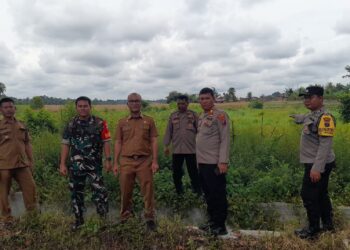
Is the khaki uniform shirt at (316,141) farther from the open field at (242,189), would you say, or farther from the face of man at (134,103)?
the face of man at (134,103)

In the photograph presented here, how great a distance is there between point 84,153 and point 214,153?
5.80ft

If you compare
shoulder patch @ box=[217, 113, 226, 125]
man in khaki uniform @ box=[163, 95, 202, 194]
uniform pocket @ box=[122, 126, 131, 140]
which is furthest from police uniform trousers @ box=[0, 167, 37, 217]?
shoulder patch @ box=[217, 113, 226, 125]

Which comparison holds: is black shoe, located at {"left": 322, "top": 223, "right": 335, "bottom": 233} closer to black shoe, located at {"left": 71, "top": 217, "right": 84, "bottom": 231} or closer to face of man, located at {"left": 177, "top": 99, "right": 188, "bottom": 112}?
face of man, located at {"left": 177, "top": 99, "right": 188, "bottom": 112}

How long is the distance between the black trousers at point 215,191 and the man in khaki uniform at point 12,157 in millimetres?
2640

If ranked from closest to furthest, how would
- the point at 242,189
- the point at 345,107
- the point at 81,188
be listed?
1. the point at 81,188
2. the point at 242,189
3. the point at 345,107

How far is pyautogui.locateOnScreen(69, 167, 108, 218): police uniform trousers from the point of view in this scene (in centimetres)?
511

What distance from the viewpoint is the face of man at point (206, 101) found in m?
4.82

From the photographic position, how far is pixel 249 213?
5.96m

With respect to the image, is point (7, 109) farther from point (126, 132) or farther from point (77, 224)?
point (77, 224)

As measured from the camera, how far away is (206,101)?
15.9ft

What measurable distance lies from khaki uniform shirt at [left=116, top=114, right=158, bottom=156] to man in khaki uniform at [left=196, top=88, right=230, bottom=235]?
0.71m

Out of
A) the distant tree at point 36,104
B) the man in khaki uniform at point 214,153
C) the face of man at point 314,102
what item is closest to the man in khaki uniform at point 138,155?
the man in khaki uniform at point 214,153

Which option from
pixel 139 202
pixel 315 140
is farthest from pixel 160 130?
pixel 315 140

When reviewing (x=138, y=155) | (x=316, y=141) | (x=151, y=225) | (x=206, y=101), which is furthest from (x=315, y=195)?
(x=138, y=155)
